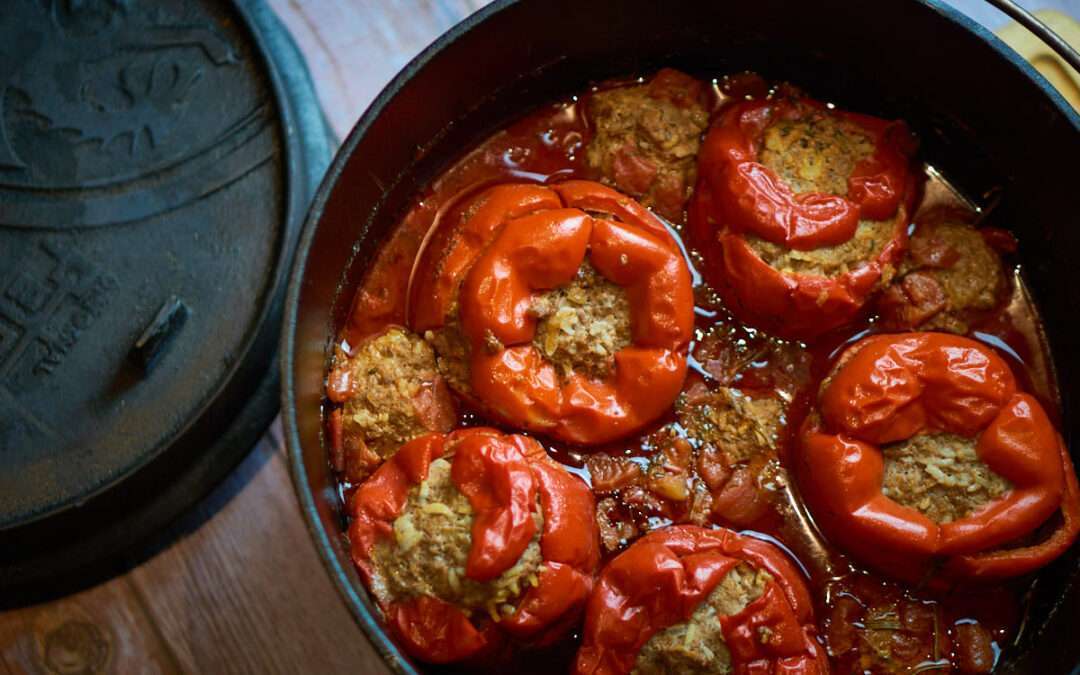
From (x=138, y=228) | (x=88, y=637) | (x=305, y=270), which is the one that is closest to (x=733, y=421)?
(x=305, y=270)

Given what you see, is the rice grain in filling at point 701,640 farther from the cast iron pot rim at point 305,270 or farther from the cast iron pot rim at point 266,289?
the cast iron pot rim at point 266,289

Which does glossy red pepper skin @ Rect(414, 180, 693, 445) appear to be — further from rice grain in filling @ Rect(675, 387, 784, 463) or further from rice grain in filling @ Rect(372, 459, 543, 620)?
rice grain in filling @ Rect(372, 459, 543, 620)

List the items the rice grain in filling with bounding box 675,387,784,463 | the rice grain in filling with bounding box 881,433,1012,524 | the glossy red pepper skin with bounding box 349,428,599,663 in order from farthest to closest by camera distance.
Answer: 1. the rice grain in filling with bounding box 675,387,784,463
2. the rice grain in filling with bounding box 881,433,1012,524
3. the glossy red pepper skin with bounding box 349,428,599,663

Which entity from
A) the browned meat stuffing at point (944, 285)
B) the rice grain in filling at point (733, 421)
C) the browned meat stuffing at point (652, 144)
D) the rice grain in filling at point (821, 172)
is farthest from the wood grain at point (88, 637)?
the browned meat stuffing at point (944, 285)

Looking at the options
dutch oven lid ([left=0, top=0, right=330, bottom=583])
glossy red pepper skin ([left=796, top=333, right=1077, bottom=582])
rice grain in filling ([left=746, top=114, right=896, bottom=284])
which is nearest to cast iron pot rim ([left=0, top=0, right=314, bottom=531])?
dutch oven lid ([left=0, top=0, right=330, bottom=583])

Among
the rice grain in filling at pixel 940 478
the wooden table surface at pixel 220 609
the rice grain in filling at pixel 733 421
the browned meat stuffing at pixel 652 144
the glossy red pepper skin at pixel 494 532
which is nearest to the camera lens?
the glossy red pepper skin at pixel 494 532

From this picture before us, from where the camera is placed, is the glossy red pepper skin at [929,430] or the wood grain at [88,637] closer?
the glossy red pepper skin at [929,430]
